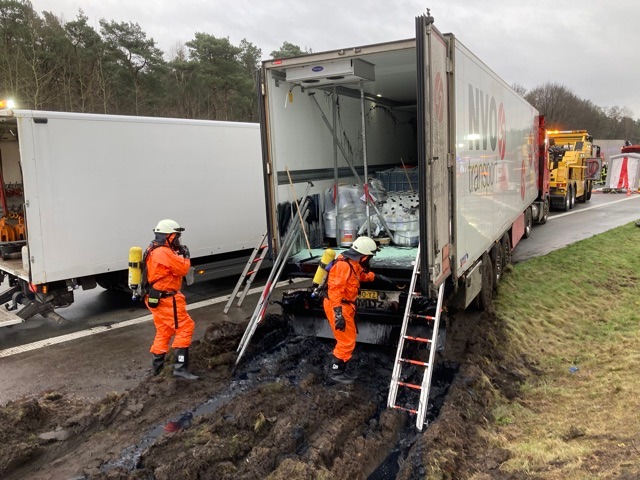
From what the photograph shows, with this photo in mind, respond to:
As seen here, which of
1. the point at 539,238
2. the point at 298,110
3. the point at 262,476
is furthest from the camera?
the point at 539,238

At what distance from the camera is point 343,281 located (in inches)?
192

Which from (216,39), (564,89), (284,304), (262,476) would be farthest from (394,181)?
(564,89)

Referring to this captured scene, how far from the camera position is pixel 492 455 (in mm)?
3693

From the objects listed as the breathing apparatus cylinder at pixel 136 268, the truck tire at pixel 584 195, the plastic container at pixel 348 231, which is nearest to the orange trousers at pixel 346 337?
the plastic container at pixel 348 231

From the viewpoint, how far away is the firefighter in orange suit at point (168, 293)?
507 cm

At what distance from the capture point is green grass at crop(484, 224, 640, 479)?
353 cm

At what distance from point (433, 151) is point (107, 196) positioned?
4800 mm

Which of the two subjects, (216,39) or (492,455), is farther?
(216,39)

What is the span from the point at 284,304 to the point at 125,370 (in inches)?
73.3

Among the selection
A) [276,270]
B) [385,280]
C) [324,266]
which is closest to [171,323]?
[276,270]

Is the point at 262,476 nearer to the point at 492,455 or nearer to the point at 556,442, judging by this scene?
the point at 492,455

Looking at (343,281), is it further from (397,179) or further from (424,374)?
(397,179)

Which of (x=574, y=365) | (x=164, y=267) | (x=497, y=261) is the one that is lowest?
(x=574, y=365)

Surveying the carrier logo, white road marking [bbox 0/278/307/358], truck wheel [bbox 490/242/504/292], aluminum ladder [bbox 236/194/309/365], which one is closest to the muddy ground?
aluminum ladder [bbox 236/194/309/365]
